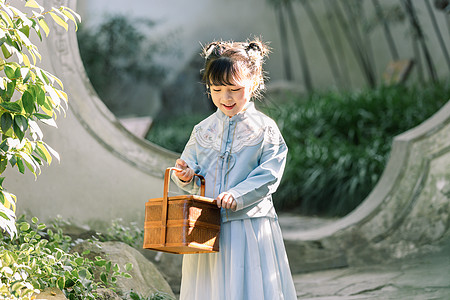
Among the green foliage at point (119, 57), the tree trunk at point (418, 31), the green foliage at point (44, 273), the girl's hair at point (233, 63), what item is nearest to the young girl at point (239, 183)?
the girl's hair at point (233, 63)

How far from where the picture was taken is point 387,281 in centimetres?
352

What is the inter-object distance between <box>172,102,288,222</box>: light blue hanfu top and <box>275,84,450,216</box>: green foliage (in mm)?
3428

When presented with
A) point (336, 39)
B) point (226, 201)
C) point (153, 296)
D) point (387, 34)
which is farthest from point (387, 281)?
point (336, 39)

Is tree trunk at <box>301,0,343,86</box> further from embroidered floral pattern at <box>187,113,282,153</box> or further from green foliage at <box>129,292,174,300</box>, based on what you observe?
Answer: embroidered floral pattern at <box>187,113,282,153</box>

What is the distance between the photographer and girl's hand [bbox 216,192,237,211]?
2.05m

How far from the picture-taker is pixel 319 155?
237 inches

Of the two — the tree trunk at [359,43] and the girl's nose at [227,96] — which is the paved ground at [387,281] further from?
the tree trunk at [359,43]

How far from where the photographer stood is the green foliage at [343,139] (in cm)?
570

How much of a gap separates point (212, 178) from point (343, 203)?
364 centimetres

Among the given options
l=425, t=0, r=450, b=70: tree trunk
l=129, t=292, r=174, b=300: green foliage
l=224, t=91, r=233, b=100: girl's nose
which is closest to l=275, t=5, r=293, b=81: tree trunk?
l=425, t=0, r=450, b=70: tree trunk

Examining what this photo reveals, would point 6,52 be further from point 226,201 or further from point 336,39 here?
point 336,39

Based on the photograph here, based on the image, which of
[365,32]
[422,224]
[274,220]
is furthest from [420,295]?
[365,32]

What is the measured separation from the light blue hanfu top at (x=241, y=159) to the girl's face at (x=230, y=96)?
0.06m

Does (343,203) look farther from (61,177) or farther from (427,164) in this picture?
(61,177)
